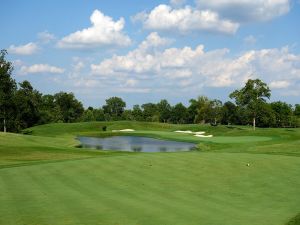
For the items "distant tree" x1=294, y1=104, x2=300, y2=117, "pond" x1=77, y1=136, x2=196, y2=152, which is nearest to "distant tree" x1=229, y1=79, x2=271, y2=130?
"pond" x1=77, y1=136, x2=196, y2=152

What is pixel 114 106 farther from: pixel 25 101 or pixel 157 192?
pixel 157 192

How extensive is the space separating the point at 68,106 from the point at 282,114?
70.2 metres

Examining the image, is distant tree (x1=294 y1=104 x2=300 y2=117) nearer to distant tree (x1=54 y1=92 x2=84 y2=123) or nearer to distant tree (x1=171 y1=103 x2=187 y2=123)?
distant tree (x1=171 y1=103 x2=187 y2=123)

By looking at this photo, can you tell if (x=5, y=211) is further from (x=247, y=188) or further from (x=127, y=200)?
(x=247, y=188)

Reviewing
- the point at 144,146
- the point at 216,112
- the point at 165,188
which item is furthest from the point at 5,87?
the point at 216,112

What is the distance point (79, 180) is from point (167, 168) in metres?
4.75

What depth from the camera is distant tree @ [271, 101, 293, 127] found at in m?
121

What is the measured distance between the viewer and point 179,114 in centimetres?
15588

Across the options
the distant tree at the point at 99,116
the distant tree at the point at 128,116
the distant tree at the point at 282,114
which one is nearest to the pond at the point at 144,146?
the distant tree at the point at 282,114

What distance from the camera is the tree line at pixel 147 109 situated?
71.5 metres

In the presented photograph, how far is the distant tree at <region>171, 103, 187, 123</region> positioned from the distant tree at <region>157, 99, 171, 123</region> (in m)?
1.88

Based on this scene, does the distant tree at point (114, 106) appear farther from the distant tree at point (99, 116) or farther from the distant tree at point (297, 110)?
the distant tree at point (297, 110)

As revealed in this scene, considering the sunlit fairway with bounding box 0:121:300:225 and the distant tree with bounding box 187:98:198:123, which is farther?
the distant tree with bounding box 187:98:198:123

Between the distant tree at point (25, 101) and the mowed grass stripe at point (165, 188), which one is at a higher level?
the distant tree at point (25, 101)
